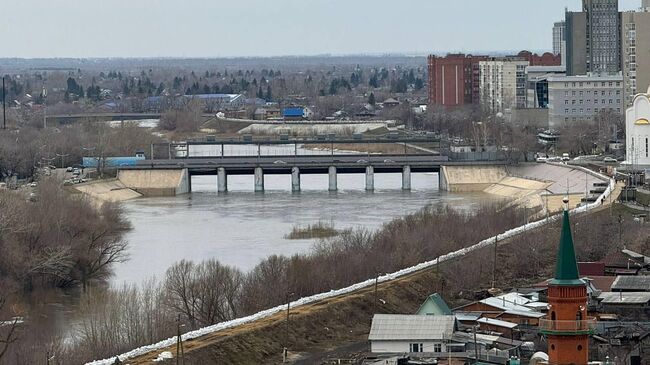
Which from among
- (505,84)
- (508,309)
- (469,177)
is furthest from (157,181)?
(508,309)

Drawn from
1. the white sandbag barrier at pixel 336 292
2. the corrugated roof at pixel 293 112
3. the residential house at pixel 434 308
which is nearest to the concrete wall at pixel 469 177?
the white sandbag barrier at pixel 336 292

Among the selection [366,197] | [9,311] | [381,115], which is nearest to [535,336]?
[9,311]

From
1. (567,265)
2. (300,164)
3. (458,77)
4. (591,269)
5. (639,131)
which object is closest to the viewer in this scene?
(567,265)

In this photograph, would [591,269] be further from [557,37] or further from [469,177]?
[557,37]

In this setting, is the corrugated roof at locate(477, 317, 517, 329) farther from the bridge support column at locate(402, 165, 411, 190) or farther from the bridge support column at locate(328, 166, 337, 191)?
the bridge support column at locate(328, 166, 337, 191)

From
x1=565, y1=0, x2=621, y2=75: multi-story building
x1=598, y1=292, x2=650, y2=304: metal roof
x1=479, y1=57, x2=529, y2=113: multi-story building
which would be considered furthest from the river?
x1=479, y1=57, x2=529, y2=113: multi-story building

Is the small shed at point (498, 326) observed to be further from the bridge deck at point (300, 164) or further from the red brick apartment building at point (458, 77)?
the red brick apartment building at point (458, 77)

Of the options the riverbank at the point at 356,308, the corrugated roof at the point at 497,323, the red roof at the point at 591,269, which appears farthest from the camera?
the red roof at the point at 591,269
